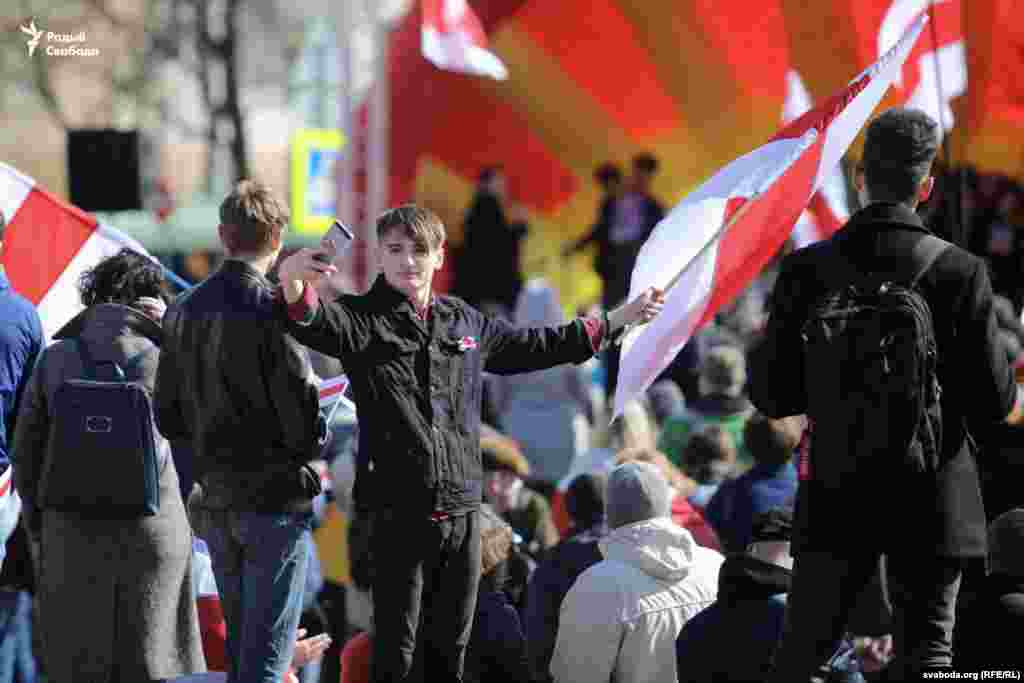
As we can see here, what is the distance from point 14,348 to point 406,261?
1462mm

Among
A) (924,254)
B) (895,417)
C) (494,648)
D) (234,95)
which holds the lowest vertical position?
(494,648)

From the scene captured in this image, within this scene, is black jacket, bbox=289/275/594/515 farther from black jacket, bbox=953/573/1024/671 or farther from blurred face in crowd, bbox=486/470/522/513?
blurred face in crowd, bbox=486/470/522/513

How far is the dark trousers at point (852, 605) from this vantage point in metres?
4.77

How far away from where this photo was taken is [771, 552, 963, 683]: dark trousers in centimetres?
477

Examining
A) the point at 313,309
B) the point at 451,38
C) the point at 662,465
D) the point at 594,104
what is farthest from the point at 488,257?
the point at 313,309

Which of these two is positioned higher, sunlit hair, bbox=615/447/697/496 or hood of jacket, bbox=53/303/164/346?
hood of jacket, bbox=53/303/164/346

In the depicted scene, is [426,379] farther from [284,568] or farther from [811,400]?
[811,400]

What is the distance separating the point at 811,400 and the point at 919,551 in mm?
441

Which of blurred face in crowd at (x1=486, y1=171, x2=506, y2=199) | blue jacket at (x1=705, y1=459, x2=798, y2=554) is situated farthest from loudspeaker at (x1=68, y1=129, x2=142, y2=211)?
blurred face in crowd at (x1=486, y1=171, x2=506, y2=199)

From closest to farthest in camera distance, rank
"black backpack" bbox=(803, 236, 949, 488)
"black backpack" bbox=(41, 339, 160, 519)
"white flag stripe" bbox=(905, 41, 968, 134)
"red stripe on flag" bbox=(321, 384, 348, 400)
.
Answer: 1. "black backpack" bbox=(803, 236, 949, 488)
2. "black backpack" bbox=(41, 339, 160, 519)
3. "red stripe on flag" bbox=(321, 384, 348, 400)
4. "white flag stripe" bbox=(905, 41, 968, 134)

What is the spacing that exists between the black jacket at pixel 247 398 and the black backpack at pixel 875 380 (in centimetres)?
152

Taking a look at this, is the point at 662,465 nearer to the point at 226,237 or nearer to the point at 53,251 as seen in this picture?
the point at 53,251

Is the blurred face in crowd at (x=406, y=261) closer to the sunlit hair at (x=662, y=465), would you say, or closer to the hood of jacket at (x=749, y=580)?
the hood of jacket at (x=749, y=580)

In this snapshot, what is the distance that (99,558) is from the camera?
6.04 m
